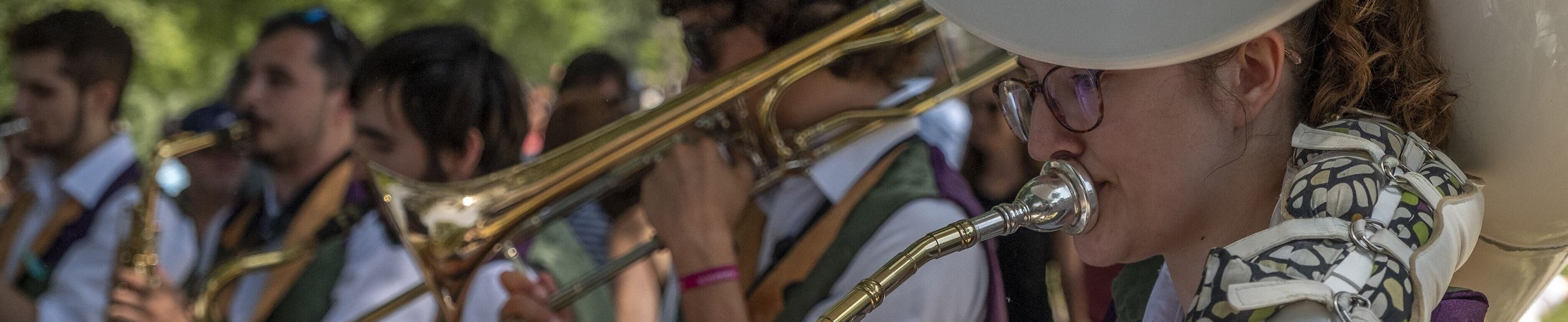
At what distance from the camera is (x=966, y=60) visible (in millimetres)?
1929

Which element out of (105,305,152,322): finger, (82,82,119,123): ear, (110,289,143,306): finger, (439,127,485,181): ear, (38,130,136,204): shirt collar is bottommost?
(105,305,152,322): finger

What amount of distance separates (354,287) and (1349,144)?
1.92 meters

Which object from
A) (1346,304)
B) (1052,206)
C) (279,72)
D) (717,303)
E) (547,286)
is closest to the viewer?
(1346,304)

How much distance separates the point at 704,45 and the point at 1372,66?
1.27 m

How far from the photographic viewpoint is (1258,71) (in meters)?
0.86

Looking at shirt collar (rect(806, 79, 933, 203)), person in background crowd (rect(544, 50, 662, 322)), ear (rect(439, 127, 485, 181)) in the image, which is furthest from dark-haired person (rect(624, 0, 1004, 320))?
ear (rect(439, 127, 485, 181))

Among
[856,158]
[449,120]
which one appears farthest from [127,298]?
[856,158]

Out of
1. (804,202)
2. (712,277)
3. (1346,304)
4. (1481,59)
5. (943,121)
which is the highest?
(1481,59)

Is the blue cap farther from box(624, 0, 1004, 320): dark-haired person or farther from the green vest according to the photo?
the green vest

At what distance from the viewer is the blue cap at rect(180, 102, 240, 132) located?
291 centimetres

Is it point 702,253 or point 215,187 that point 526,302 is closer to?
point 702,253

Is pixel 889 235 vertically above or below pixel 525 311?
above

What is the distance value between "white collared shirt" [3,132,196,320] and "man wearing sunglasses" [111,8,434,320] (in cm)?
7

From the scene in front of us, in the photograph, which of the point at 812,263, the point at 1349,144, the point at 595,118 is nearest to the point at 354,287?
the point at 595,118
